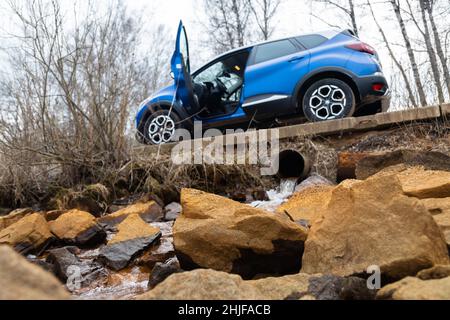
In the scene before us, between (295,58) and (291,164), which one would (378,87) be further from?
(291,164)

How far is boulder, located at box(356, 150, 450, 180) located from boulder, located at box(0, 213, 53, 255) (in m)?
2.96

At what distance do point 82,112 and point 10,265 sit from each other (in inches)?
200

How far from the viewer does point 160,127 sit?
6.64m

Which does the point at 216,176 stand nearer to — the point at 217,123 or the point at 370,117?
the point at 217,123

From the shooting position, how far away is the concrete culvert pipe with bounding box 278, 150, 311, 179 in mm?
5656

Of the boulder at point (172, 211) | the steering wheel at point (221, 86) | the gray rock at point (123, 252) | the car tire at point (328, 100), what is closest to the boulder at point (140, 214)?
the boulder at point (172, 211)

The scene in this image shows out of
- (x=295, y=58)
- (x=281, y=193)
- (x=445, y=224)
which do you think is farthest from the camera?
(x=295, y=58)

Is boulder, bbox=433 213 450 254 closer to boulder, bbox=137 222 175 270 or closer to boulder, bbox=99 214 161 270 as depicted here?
boulder, bbox=137 222 175 270

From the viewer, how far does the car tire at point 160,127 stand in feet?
21.5

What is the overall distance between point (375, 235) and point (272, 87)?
431 cm

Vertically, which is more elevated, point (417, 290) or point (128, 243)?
point (417, 290)

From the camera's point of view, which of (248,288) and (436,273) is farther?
(436,273)

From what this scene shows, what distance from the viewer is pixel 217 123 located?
21.6ft

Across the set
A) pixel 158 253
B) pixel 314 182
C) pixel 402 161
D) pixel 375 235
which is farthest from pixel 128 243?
pixel 402 161
